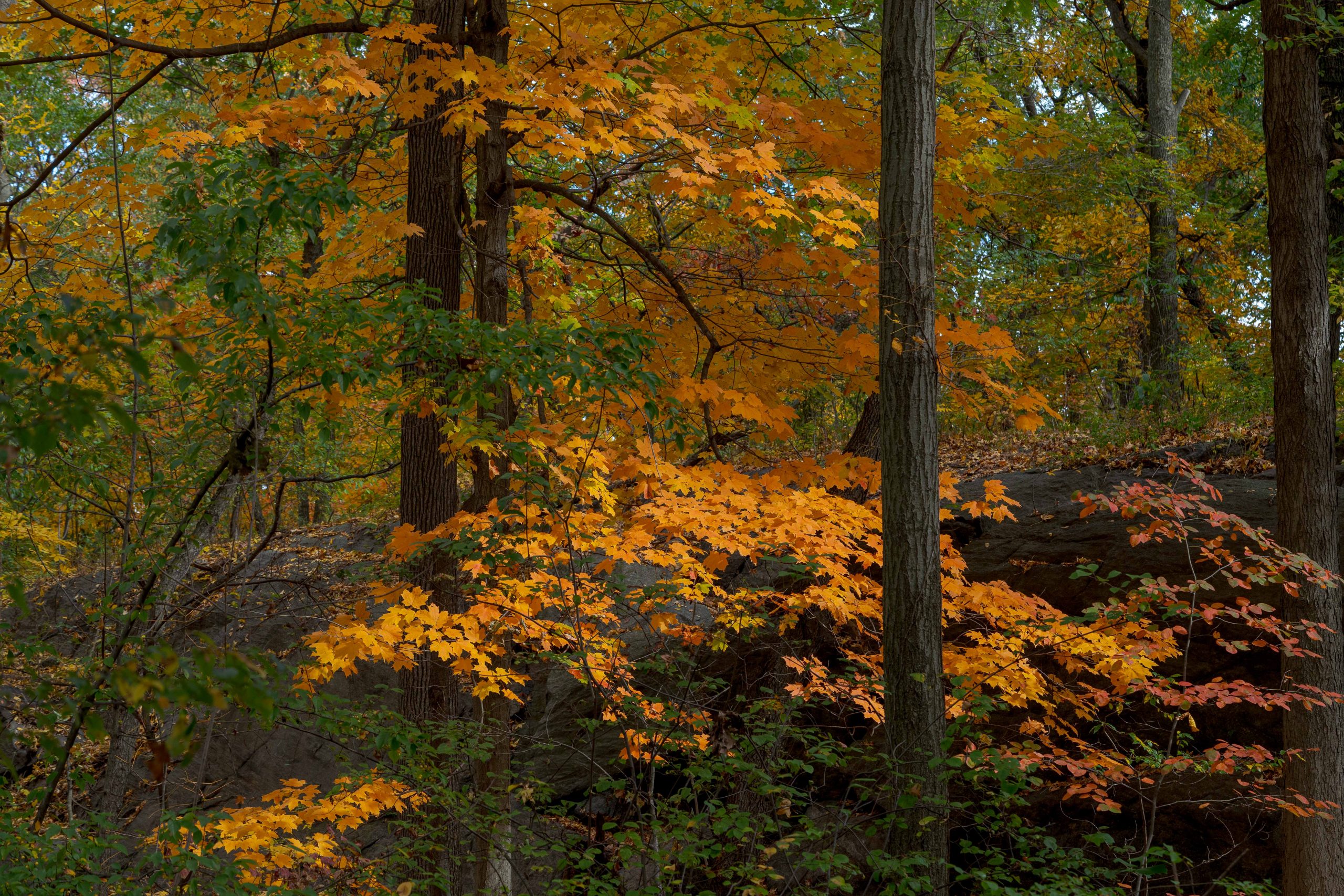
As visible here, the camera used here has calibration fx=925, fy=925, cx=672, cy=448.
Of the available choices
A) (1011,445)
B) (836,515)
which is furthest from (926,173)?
(1011,445)

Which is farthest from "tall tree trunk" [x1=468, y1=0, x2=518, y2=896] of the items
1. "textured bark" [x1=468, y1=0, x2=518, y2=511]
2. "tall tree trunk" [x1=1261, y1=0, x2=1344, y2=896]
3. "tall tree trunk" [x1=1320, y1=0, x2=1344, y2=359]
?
"tall tree trunk" [x1=1320, y1=0, x2=1344, y2=359]

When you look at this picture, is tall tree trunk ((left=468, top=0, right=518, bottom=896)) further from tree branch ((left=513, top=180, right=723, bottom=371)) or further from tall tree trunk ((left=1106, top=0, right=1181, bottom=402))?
tall tree trunk ((left=1106, top=0, right=1181, bottom=402))

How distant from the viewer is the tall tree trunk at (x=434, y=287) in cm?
623

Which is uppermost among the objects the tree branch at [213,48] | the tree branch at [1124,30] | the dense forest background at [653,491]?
the tree branch at [1124,30]

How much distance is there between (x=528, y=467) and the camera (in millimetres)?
4746

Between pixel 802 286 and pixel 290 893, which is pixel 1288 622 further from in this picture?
pixel 290 893

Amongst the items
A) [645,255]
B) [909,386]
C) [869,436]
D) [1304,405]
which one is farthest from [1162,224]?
[909,386]

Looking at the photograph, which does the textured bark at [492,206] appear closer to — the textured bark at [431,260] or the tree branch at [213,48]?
the textured bark at [431,260]

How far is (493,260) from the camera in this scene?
638 centimetres

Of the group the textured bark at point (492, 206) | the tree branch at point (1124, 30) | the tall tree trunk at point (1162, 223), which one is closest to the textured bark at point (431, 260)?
the textured bark at point (492, 206)

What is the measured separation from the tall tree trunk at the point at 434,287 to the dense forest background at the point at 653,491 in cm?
4

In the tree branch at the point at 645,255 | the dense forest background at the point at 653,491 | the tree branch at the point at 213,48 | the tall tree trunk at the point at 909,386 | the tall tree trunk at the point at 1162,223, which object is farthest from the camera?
the tall tree trunk at the point at 1162,223

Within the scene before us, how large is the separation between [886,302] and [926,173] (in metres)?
0.74

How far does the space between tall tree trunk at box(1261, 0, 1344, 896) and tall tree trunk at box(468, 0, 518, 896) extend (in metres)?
5.04
